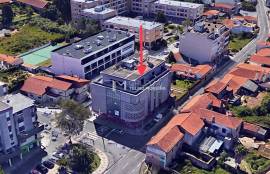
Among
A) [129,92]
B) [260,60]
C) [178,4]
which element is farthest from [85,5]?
[129,92]

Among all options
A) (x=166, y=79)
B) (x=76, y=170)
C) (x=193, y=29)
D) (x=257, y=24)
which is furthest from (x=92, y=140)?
(x=257, y=24)

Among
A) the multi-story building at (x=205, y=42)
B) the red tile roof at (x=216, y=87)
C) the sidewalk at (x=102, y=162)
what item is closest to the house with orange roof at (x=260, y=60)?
the multi-story building at (x=205, y=42)

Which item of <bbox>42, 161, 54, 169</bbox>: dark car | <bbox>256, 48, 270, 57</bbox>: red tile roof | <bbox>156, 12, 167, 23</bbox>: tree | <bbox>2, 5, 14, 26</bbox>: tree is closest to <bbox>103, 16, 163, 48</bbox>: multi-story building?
<bbox>156, 12, 167, 23</bbox>: tree

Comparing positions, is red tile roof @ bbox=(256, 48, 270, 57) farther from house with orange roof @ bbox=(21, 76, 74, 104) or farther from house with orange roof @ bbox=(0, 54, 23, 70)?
house with orange roof @ bbox=(0, 54, 23, 70)

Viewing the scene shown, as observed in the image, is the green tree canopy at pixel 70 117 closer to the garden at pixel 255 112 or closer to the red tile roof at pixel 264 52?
the garden at pixel 255 112

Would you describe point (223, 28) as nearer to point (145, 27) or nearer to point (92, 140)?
point (145, 27)

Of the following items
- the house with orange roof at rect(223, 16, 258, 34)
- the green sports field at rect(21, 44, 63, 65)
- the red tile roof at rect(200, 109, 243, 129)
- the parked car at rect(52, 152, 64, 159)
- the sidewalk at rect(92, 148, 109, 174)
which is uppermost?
the house with orange roof at rect(223, 16, 258, 34)
